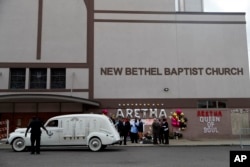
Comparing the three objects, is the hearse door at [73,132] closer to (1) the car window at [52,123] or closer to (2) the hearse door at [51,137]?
(2) the hearse door at [51,137]

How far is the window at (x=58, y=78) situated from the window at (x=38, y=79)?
2.20 ft

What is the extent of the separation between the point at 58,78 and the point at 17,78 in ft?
11.2

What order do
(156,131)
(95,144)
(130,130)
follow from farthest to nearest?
(130,130) < (156,131) < (95,144)

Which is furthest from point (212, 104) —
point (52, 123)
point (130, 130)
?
point (52, 123)

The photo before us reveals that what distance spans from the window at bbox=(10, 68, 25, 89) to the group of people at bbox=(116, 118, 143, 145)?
9.60 m

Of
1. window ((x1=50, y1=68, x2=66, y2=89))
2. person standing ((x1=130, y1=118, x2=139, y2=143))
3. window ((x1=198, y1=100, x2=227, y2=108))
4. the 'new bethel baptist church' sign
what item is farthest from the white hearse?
window ((x1=198, y1=100, x2=227, y2=108))

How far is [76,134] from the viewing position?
1931 cm

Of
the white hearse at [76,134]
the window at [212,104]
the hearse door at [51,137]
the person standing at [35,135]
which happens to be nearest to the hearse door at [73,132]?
the white hearse at [76,134]

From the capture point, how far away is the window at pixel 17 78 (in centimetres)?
2953

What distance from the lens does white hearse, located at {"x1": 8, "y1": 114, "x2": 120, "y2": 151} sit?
18.9 meters

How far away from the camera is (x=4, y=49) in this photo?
29562mm

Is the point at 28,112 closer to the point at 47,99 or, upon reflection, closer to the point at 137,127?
the point at 47,99

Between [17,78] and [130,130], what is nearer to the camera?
[130,130]

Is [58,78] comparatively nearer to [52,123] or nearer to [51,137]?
[52,123]
